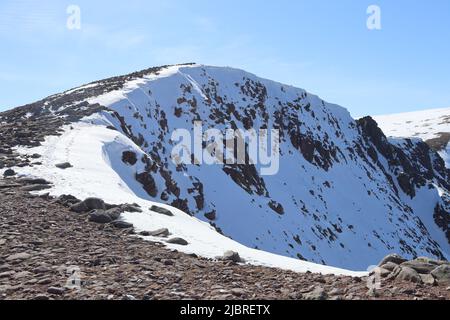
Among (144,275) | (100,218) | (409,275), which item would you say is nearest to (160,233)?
(100,218)

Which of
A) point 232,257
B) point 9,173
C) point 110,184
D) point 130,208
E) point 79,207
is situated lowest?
point 232,257

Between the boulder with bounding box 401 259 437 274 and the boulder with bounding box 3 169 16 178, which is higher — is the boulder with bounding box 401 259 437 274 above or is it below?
below

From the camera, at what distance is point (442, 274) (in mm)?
8258

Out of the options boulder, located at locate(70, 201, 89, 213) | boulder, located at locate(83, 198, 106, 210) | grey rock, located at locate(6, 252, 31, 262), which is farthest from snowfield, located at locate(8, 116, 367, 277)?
grey rock, located at locate(6, 252, 31, 262)

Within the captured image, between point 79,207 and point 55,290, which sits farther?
point 79,207

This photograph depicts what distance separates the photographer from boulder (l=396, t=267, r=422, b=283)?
8.12 meters

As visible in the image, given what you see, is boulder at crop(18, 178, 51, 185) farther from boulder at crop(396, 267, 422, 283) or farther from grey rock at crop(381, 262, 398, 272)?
boulder at crop(396, 267, 422, 283)

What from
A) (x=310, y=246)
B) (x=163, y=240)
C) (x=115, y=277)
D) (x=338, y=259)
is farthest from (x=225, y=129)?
(x=115, y=277)

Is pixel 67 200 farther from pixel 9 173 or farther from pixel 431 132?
pixel 431 132

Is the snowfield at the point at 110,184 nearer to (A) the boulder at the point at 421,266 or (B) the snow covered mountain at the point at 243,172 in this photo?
(B) the snow covered mountain at the point at 243,172

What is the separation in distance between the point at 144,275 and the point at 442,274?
5.87 m

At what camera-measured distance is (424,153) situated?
105500 millimetres

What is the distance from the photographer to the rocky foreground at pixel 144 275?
735 cm
